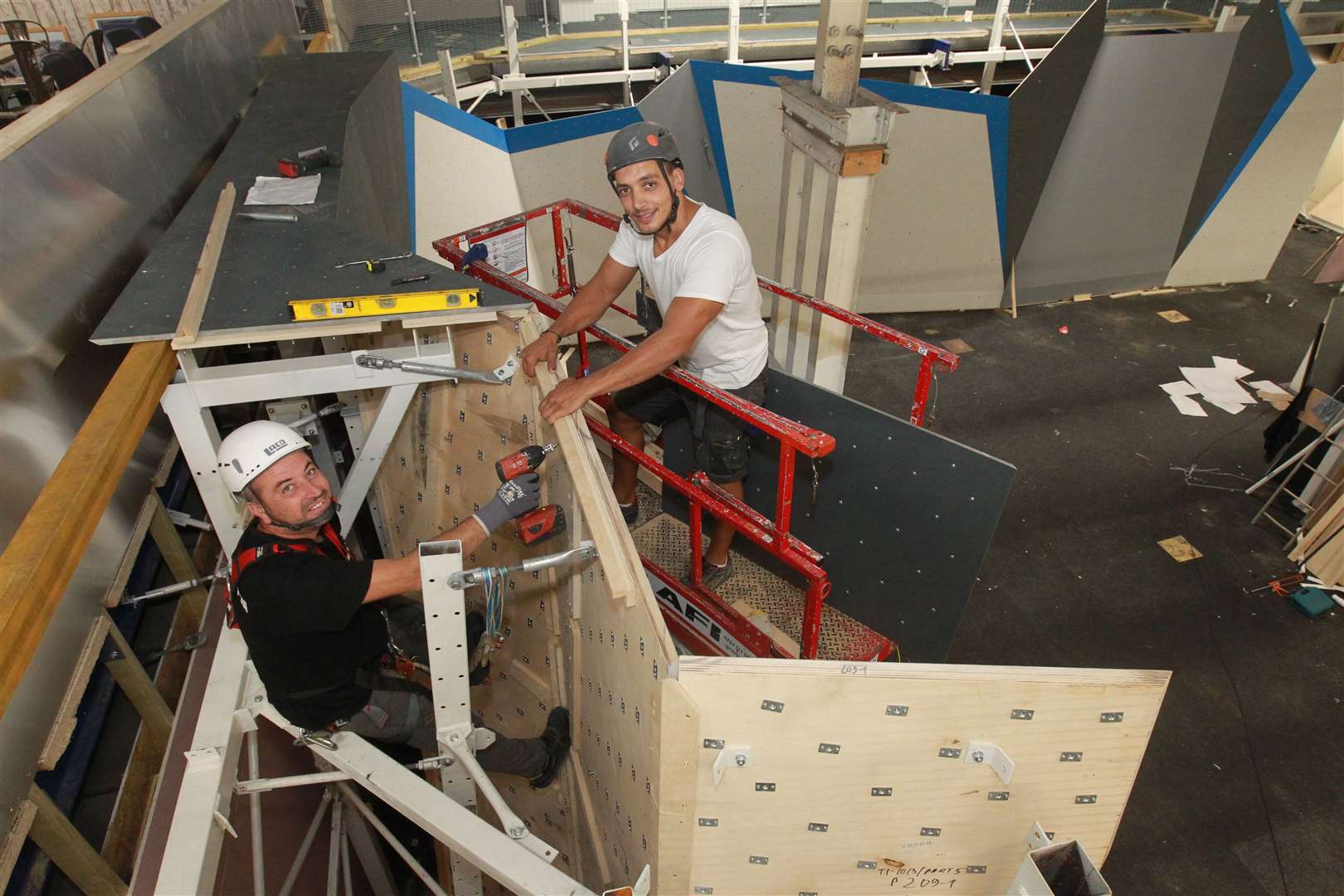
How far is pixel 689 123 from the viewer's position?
613 cm

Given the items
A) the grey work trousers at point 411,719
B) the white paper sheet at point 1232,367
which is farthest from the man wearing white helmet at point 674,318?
the white paper sheet at point 1232,367

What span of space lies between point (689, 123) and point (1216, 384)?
4.62 meters

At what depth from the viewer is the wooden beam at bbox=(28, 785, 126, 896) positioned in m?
2.01

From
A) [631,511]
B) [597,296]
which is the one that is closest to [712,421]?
[597,296]

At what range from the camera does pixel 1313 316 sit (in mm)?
7172

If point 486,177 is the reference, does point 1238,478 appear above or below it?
below

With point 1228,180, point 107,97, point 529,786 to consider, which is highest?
point 107,97

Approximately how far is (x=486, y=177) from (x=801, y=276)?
8.46ft

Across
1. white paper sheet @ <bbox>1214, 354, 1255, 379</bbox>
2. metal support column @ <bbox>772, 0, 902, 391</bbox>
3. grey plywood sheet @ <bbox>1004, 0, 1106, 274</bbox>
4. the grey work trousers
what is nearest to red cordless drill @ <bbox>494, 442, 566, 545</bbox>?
the grey work trousers

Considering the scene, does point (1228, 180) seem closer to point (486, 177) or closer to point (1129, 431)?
point (1129, 431)

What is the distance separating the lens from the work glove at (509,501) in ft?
7.75

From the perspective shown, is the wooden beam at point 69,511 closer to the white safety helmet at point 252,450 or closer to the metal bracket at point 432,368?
the white safety helmet at point 252,450

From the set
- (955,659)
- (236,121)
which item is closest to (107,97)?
(236,121)

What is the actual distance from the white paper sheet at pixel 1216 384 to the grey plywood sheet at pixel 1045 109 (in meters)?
1.86
